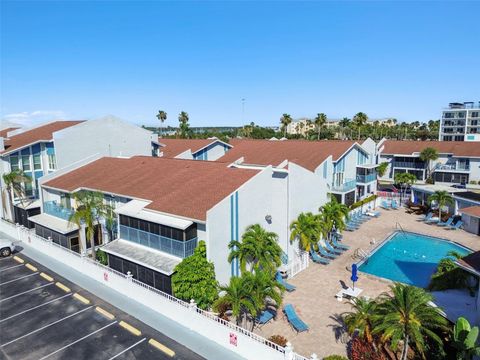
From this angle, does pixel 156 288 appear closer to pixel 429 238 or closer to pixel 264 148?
pixel 429 238

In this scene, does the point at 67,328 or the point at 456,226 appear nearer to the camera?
the point at 67,328

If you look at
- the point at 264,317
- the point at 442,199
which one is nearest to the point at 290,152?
the point at 442,199

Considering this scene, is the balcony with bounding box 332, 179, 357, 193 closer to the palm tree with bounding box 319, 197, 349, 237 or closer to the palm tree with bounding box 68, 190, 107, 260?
the palm tree with bounding box 319, 197, 349, 237

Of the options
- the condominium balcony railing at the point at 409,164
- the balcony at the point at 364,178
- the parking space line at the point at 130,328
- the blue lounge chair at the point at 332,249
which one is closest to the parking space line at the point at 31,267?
the parking space line at the point at 130,328

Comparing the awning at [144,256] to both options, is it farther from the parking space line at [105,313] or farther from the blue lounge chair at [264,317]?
the blue lounge chair at [264,317]

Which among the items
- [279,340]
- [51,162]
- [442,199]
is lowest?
[279,340]

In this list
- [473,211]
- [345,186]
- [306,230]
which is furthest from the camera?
[345,186]

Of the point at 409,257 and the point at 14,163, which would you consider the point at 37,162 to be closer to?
the point at 14,163
